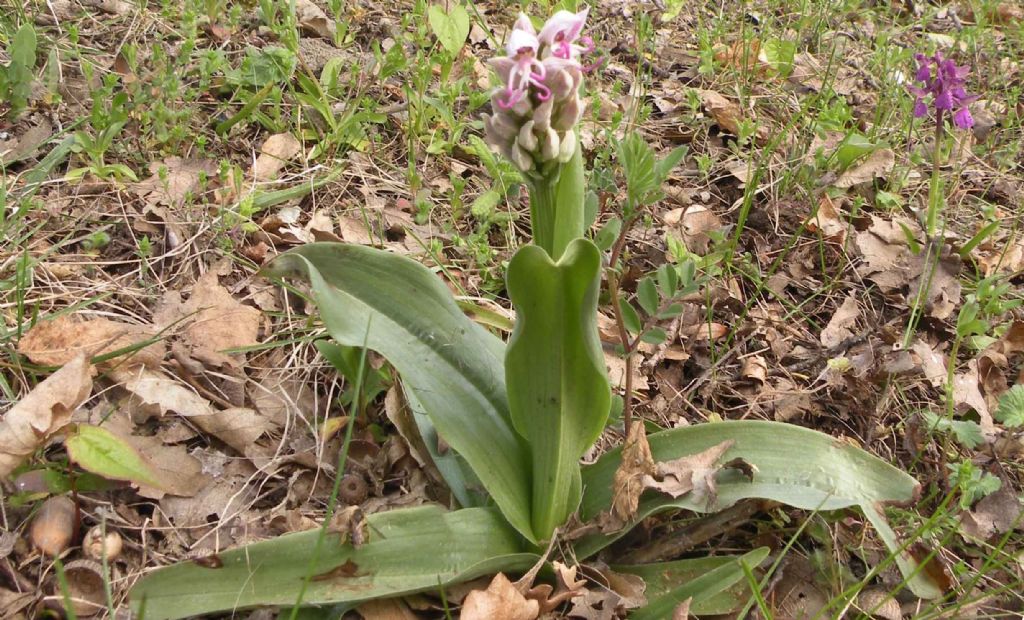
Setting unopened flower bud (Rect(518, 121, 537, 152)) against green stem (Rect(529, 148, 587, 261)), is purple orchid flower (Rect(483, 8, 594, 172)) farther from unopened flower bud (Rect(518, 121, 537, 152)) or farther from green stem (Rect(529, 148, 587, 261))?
green stem (Rect(529, 148, 587, 261))

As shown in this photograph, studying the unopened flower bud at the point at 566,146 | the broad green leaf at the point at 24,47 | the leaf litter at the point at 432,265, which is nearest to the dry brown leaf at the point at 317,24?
the leaf litter at the point at 432,265

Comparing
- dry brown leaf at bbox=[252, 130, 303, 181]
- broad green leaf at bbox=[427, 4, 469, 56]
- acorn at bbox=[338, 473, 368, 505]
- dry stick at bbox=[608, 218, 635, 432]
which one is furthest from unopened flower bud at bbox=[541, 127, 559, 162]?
broad green leaf at bbox=[427, 4, 469, 56]

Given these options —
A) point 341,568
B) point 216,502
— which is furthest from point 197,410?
point 341,568

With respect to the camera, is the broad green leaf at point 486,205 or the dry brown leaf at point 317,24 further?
the dry brown leaf at point 317,24

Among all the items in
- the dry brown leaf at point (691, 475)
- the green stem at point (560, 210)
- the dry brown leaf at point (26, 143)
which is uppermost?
the green stem at point (560, 210)

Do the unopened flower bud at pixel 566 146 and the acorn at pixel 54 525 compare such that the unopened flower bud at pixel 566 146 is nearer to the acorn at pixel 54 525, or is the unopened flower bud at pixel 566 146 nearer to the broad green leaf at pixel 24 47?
the acorn at pixel 54 525

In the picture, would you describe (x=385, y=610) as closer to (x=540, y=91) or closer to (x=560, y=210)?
(x=560, y=210)

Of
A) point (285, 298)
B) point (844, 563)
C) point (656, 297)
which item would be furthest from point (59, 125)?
point (844, 563)
